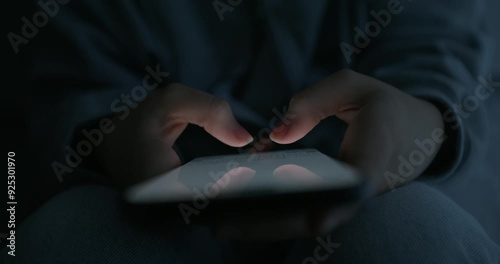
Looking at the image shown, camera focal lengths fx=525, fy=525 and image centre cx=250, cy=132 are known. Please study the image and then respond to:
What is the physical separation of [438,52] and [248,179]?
287 millimetres

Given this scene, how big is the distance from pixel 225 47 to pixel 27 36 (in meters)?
0.24

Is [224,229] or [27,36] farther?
[27,36]

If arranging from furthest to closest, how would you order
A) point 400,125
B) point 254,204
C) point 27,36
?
point 27,36 < point 400,125 < point 254,204

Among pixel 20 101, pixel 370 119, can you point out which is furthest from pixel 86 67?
pixel 370 119

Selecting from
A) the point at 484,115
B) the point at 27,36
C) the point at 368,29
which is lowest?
the point at 484,115

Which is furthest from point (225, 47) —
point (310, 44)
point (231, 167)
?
point (231, 167)

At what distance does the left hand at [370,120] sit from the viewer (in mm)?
460

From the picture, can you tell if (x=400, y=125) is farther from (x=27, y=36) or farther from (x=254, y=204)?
(x=27, y=36)

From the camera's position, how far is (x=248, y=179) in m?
0.36

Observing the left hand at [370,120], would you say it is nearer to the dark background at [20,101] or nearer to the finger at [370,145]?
the finger at [370,145]

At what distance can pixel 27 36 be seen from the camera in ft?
2.04
